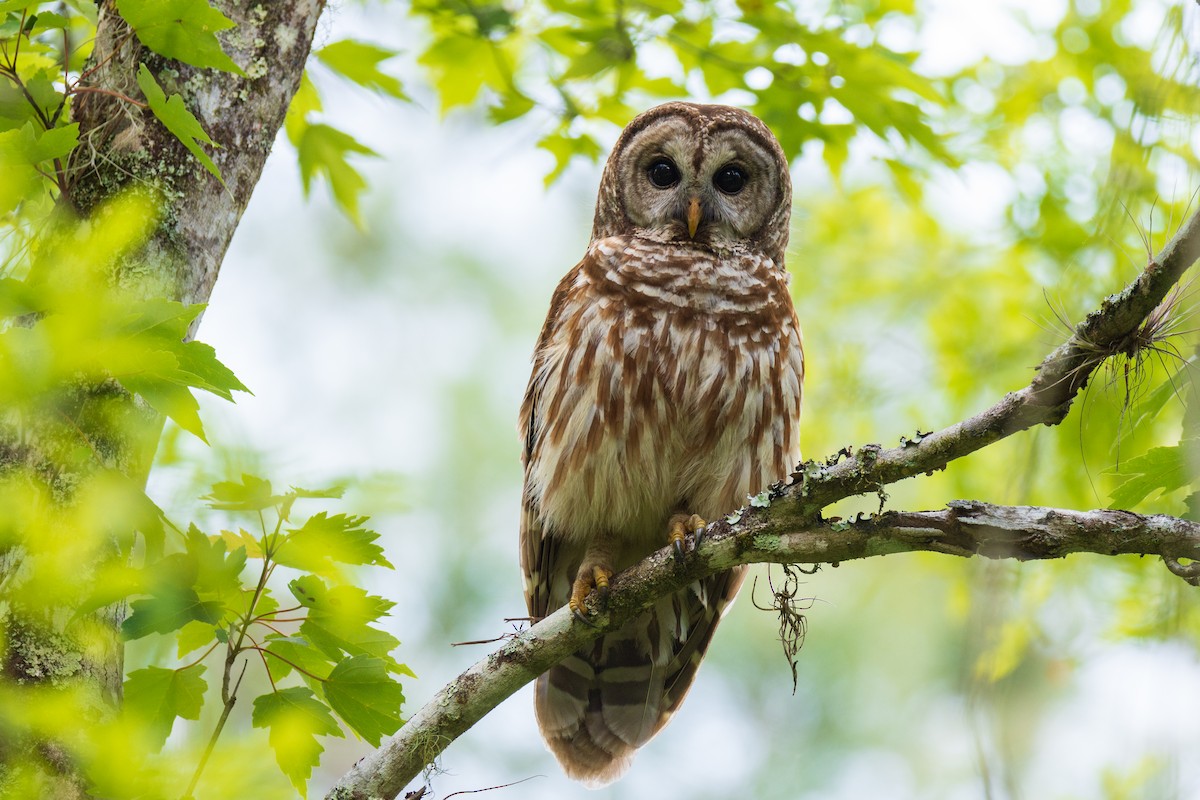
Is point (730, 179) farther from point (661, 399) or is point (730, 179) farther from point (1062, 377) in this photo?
point (1062, 377)

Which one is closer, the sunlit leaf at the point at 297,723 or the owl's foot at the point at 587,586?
the sunlit leaf at the point at 297,723

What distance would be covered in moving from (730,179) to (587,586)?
1.98m

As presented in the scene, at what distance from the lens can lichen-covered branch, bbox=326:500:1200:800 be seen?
2.50m

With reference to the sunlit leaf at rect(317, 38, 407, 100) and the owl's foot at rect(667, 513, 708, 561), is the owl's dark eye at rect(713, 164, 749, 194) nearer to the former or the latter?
the sunlit leaf at rect(317, 38, 407, 100)

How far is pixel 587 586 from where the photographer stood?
3.69 metres

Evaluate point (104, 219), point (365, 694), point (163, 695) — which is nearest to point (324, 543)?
point (365, 694)

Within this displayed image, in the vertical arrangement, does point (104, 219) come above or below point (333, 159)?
below

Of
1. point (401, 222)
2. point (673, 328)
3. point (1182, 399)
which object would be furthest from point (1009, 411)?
point (401, 222)

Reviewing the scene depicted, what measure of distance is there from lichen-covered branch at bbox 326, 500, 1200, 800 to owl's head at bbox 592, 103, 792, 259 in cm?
180

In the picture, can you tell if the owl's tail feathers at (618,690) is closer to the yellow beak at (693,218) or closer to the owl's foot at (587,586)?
the owl's foot at (587,586)

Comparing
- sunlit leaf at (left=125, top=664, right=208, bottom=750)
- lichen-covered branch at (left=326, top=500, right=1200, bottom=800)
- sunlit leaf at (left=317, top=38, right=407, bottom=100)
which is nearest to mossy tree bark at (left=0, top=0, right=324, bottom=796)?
sunlit leaf at (left=125, top=664, right=208, bottom=750)

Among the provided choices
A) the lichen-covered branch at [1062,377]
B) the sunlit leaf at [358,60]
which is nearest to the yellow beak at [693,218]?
the sunlit leaf at [358,60]

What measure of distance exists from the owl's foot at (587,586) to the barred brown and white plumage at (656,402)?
0.04ft

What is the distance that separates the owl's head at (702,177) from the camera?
467 centimetres
